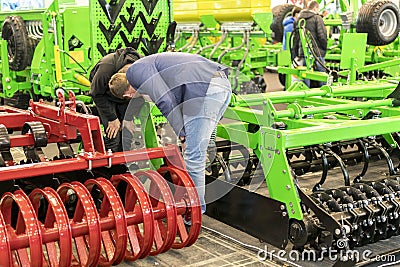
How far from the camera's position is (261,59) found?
34.3 ft

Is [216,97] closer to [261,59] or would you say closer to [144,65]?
[144,65]

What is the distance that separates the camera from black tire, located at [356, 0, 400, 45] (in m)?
8.24

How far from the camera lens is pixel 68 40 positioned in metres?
7.19

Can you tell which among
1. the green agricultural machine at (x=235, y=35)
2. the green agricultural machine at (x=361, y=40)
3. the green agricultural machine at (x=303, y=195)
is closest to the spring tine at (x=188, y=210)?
the green agricultural machine at (x=303, y=195)

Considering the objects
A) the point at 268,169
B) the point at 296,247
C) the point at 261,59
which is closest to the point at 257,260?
the point at 296,247

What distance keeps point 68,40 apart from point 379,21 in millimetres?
4282

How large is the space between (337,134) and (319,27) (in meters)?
5.22

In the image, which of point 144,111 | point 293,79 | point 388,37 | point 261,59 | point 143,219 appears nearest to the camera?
point 143,219

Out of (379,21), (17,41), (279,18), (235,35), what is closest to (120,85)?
(17,41)

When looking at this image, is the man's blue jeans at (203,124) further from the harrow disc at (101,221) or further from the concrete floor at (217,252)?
the concrete floor at (217,252)

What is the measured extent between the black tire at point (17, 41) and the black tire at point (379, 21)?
461 cm

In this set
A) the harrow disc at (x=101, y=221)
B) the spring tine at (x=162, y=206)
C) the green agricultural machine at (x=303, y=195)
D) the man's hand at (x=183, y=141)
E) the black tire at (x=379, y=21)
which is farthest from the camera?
the black tire at (x=379, y=21)

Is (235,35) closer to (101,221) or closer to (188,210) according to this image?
(188,210)

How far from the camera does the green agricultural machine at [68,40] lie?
20.4 feet
